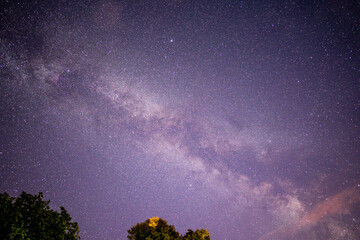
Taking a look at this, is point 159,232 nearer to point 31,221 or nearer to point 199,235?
point 199,235

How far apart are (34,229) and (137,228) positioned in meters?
6.11

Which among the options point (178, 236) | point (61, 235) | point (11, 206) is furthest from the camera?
point (178, 236)

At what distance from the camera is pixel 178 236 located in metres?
11.5

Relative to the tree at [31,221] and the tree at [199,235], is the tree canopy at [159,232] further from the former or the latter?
the tree at [31,221]

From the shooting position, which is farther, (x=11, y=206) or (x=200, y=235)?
(x=200, y=235)

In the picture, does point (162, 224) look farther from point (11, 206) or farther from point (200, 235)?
point (11, 206)

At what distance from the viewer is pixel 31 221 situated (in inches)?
335

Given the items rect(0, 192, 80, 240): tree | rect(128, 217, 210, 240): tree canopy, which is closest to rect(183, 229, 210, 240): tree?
rect(128, 217, 210, 240): tree canopy

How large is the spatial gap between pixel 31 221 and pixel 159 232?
750 cm

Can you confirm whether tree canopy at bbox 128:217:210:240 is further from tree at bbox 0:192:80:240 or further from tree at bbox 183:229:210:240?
tree at bbox 0:192:80:240

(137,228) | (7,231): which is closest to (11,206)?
(7,231)

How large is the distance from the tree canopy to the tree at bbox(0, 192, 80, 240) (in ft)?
13.0

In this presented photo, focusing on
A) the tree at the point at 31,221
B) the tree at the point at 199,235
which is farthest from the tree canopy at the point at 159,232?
the tree at the point at 31,221

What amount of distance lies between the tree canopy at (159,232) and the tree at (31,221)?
3.95 m
